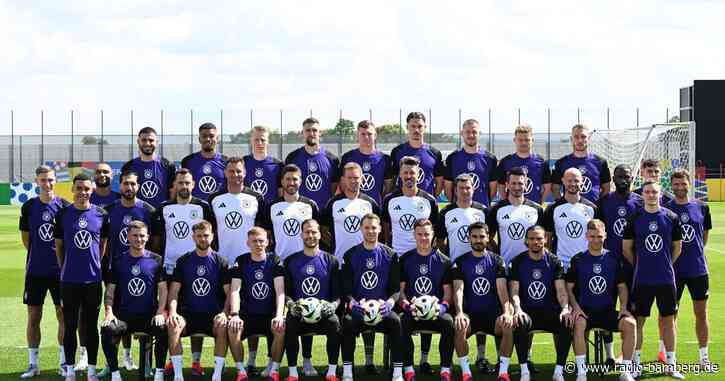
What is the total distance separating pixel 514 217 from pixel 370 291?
146 cm

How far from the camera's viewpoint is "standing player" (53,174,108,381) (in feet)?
25.0

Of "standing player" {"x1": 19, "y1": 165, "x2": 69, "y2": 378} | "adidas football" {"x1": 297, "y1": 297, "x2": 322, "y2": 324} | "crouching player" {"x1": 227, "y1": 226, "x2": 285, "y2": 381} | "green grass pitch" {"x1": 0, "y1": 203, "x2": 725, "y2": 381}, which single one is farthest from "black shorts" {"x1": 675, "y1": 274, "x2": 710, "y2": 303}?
"standing player" {"x1": 19, "y1": 165, "x2": 69, "y2": 378}

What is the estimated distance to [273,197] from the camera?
29.2 feet

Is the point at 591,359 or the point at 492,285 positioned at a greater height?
the point at 492,285

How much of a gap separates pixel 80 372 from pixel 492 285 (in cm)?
369

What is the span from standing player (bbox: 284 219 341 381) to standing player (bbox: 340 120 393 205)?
133cm

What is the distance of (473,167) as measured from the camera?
902 cm

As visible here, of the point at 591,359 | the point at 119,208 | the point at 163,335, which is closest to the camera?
the point at 163,335

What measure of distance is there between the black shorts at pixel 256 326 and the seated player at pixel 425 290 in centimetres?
109

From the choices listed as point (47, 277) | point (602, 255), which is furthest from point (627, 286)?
point (47, 277)

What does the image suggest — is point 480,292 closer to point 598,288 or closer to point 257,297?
point 598,288

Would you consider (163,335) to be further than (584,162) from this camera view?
No

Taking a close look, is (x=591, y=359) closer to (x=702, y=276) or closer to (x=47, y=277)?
(x=702, y=276)

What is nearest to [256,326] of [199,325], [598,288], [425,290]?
[199,325]
